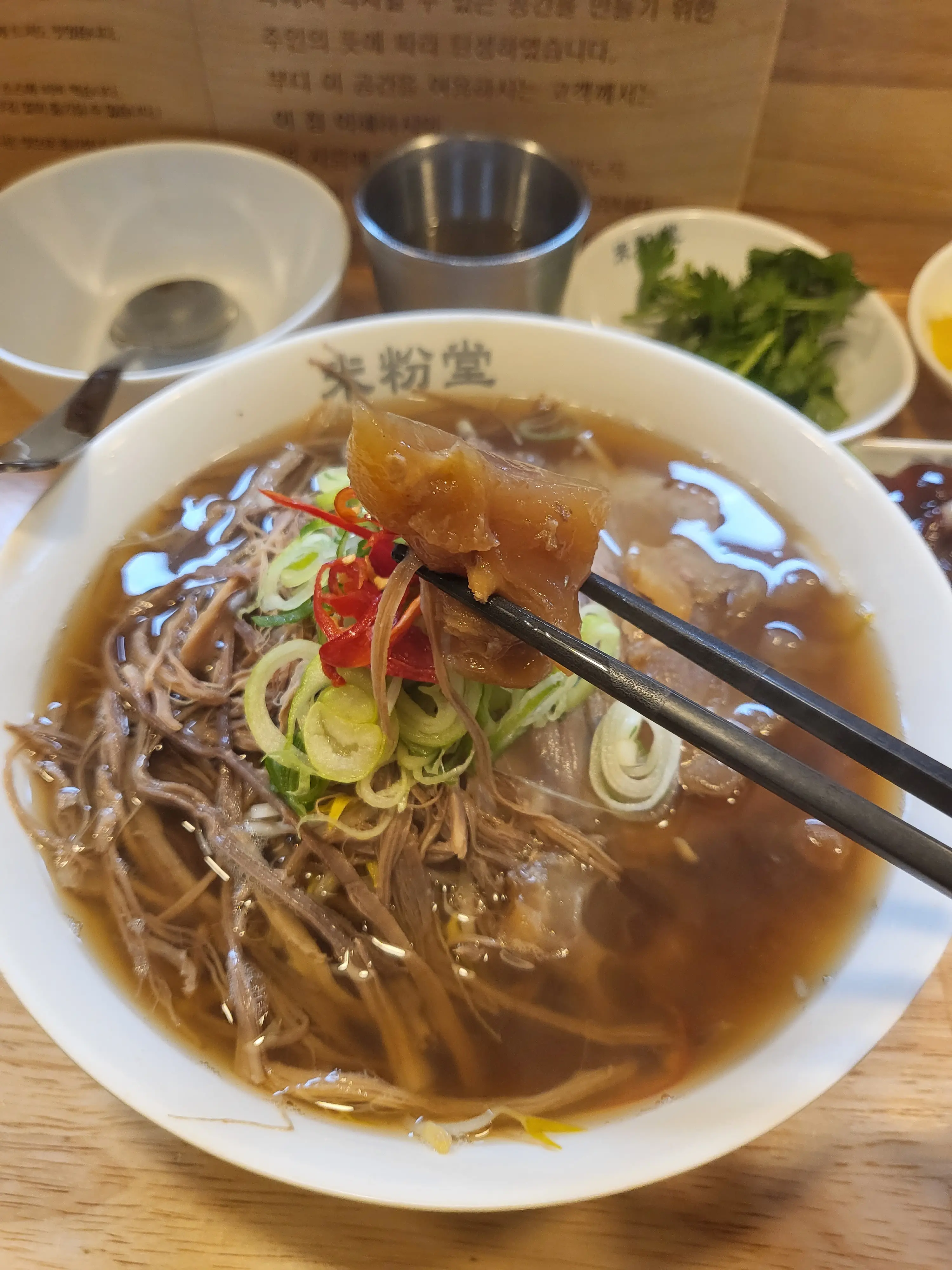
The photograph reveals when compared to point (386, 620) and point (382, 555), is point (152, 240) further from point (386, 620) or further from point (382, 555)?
point (386, 620)

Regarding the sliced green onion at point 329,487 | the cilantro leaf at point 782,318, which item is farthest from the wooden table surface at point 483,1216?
the cilantro leaf at point 782,318

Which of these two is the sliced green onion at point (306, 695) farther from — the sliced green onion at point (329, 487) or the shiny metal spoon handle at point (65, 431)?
the shiny metal spoon handle at point (65, 431)

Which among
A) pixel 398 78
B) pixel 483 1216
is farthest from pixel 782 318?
pixel 483 1216

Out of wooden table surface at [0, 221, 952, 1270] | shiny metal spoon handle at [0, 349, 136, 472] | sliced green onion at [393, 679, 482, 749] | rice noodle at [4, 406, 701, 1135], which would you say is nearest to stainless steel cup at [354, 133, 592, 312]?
shiny metal spoon handle at [0, 349, 136, 472]

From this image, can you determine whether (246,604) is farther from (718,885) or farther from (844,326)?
(844,326)

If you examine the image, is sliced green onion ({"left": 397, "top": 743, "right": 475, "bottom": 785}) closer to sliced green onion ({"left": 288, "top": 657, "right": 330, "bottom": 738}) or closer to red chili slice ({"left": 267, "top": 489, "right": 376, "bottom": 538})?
sliced green onion ({"left": 288, "top": 657, "right": 330, "bottom": 738})
